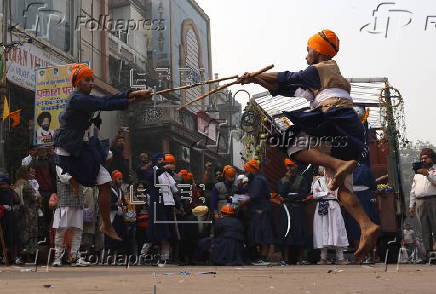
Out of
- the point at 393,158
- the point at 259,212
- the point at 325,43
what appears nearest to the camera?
the point at 325,43

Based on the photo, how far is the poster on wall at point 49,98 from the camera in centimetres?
1222

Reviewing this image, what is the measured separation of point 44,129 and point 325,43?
7976mm

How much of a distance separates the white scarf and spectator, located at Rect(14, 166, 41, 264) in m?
1.83

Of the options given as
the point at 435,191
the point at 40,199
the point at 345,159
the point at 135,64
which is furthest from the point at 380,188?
the point at 135,64

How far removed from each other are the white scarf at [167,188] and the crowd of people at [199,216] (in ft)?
0.05

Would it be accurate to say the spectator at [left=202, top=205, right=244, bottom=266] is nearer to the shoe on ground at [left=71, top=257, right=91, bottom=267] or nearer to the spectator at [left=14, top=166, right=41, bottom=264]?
the shoe on ground at [left=71, top=257, right=91, bottom=267]

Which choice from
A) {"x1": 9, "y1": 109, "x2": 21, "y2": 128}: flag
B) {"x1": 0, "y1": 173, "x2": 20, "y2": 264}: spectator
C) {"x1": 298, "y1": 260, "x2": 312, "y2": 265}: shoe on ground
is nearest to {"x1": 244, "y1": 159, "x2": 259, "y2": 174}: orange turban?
{"x1": 298, "y1": 260, "x2": 312, "y2": 265}: shoe on ground

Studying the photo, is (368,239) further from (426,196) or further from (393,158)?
(393,158)

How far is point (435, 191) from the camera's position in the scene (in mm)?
9672

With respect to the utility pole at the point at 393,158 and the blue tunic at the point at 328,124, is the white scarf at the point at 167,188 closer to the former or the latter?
the utility pole at the point at 393,158

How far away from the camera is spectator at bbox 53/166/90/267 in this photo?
26.5 ft

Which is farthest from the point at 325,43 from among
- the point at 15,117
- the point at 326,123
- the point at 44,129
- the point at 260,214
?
the point at 15,117

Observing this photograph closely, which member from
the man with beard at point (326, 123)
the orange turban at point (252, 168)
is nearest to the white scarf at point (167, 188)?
the orange turban at point (252, 168)

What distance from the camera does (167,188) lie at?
10.1 metres
